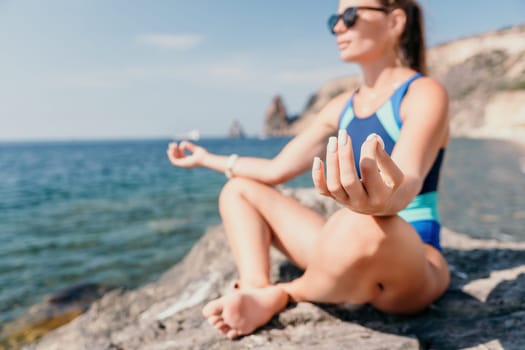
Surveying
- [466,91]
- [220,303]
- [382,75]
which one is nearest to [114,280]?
[220,303]

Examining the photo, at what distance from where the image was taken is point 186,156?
2670 mm

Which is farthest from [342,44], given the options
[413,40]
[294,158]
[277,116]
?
[277,116]

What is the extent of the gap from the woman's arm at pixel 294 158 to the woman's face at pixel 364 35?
0.30m

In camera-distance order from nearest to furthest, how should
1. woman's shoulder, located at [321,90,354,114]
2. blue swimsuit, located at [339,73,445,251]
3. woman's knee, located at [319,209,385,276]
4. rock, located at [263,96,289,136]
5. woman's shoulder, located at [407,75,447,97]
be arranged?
woman's knee, located at [319,209,385,276] < woman's shoulder, located at [407,75,447,97] < blue swimsuit, located at [339,73,445,251] < woman's shoulder, located at [321,90,354,114] < rock, located at [263,96,289,136]

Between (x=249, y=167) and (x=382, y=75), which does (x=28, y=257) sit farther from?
(x=382, y=75)

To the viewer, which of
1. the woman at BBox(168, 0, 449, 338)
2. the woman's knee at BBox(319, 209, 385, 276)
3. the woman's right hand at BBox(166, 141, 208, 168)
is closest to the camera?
the woman at BBox(168, 0, 449, 338)

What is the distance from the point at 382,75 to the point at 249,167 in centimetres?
89

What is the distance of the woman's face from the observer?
2029mm

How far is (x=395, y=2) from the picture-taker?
2.06 meters

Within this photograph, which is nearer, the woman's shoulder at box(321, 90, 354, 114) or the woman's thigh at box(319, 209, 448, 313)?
the woman's thigh at box(319, 209, 448, 313)

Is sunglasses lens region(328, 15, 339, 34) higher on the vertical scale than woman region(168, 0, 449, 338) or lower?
higher

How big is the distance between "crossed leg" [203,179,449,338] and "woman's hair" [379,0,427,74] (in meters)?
1.00

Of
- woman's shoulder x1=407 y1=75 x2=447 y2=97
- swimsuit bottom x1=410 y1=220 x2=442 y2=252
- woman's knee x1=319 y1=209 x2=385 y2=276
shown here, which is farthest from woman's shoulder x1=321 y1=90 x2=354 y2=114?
woman's knee x1=319 y1=209 x2=385 y2=276

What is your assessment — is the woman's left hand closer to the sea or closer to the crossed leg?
the crossed leg
